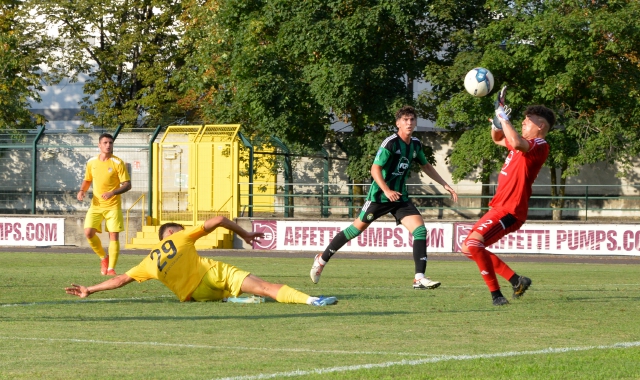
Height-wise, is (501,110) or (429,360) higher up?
(501,110)

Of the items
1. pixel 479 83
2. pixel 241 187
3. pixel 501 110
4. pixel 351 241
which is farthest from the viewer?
pixel 241 187

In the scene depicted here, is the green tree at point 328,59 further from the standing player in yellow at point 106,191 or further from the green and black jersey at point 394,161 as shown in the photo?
the green and black jersey at point 394,161

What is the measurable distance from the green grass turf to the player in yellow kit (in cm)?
16

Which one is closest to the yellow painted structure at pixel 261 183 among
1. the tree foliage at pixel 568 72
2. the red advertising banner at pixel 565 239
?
the tree foliage at pixel 568 72

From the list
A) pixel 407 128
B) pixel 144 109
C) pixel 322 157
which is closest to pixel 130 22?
pixel 144 109

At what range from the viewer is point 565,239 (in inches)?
1073

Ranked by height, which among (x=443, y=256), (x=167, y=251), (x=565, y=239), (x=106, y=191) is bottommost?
(x=443, y=256)

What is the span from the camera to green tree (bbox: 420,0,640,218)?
99.2 feet

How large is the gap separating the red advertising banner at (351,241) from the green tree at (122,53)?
55.7 ft

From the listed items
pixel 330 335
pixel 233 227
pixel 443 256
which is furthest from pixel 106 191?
pixel 443 256

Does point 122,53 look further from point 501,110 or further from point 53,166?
point 501,110

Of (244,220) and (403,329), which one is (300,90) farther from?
(403,329)

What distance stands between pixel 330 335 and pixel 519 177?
3290 mm

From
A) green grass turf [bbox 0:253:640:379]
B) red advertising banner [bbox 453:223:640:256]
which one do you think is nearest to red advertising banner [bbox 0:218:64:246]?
red advertising banner [bbox 453:223:640:256]
